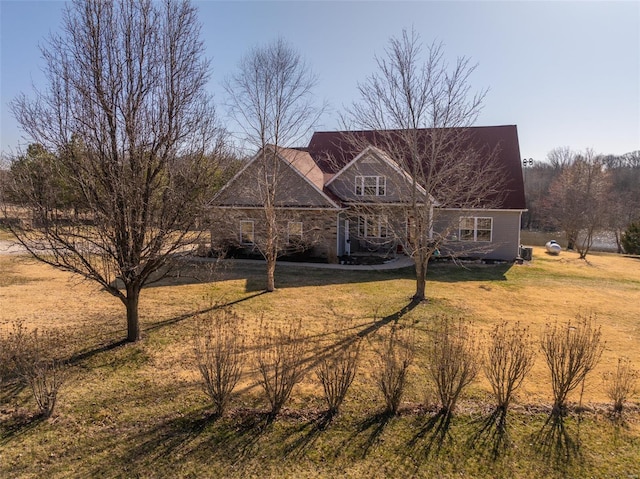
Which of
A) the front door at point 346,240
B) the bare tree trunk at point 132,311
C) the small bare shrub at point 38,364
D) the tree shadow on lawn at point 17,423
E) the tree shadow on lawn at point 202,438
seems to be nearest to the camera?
the tree shadow on lawn at point 202,438

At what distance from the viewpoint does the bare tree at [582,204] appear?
26.5 metres

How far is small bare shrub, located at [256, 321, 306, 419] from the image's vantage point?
19.5 ft

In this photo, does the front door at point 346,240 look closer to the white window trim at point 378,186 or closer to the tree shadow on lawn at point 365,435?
the white window trim at point 378,186

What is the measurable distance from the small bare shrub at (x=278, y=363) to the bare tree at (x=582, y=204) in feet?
71.3

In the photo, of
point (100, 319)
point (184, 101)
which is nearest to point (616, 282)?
point (184, 101)

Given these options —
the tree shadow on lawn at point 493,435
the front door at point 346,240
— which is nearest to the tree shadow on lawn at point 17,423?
the tree shadow on lawn at point 493,435

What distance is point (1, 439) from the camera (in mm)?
5309

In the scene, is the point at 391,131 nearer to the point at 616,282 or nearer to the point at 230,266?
the point at 230,266

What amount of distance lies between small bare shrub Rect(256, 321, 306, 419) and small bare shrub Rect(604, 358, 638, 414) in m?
4.99

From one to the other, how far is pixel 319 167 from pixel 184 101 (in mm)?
16174

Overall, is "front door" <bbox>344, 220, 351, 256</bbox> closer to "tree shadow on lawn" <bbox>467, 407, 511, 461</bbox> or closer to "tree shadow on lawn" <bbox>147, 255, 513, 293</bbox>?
"tree shadow on lawn" <bbox>147, 255, 513, 293</bbox>

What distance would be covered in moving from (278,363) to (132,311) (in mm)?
4496

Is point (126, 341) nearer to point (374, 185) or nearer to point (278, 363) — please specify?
point (278, 363)

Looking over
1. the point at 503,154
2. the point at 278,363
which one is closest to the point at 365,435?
the point at 278,363
